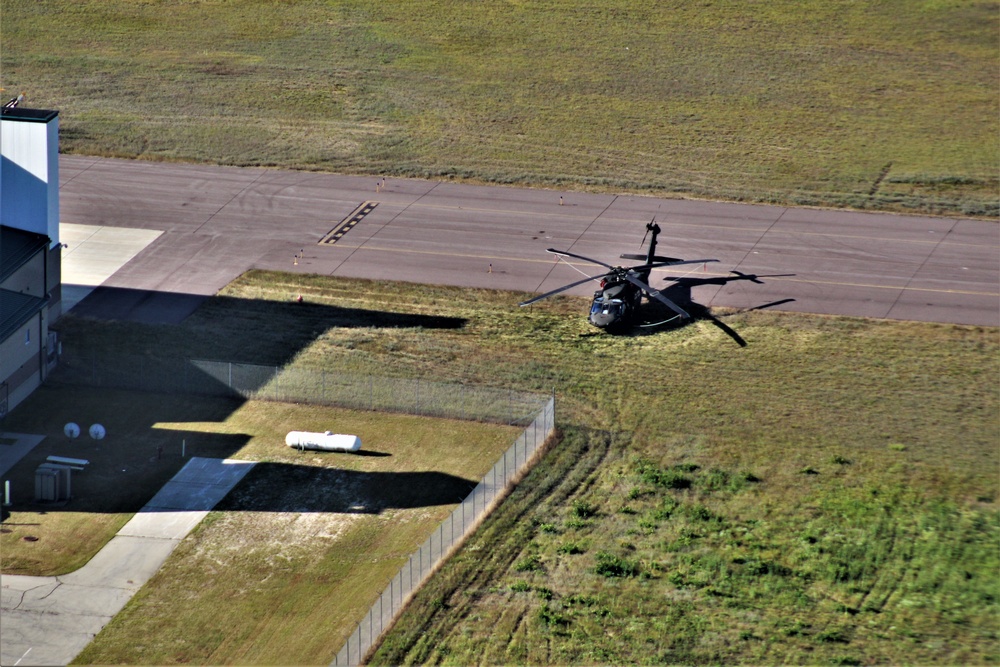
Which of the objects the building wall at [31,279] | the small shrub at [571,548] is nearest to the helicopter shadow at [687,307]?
the small shrub at [571,548]

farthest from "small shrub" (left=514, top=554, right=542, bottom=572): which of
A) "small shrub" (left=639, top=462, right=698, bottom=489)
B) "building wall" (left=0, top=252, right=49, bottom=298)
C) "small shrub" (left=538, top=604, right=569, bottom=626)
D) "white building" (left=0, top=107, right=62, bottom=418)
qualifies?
"building wall" (left=0, top=252, right=49, bottom=298)

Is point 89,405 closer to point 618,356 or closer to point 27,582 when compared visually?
point 27,582

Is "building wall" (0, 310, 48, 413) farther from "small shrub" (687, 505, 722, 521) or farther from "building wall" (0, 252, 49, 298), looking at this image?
"small shrub" (687, 505, 722, 521)

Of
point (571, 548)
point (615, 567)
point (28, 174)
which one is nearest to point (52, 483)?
point (28, 174)

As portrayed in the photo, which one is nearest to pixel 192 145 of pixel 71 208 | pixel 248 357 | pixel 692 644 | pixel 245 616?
pixel 71 208

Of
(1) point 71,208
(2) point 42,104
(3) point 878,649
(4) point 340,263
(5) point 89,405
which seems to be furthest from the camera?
(2) point 42,104

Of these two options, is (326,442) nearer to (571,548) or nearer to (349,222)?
(571,548)
